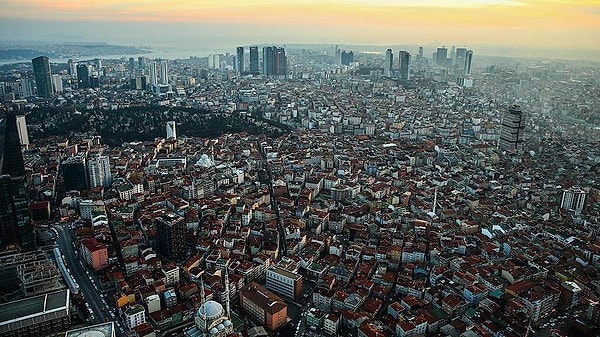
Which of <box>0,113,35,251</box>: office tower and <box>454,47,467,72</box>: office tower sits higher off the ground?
<box>454,47,467,72</box>: office tower

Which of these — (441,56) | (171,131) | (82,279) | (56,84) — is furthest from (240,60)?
(82,279)

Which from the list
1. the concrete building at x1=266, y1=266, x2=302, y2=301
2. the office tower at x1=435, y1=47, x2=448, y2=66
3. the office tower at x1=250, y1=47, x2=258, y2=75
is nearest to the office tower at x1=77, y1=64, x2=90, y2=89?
the office tower at x1=250, y1=47, x2=258, y2=75

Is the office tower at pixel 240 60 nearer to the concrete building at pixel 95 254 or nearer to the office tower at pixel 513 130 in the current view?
the office tower at pixel 513 130

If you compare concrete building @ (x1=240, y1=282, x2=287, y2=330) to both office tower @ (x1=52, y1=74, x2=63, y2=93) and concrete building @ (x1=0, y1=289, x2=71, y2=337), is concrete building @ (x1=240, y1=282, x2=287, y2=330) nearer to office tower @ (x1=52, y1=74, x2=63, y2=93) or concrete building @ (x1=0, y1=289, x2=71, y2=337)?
concrete building @ (x1=0, y1=289, x2=71, y2=337)

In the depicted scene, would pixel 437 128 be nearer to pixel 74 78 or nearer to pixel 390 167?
pixel 390 167

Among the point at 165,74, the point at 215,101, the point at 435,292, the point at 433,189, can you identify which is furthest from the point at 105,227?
the point at 165,74
